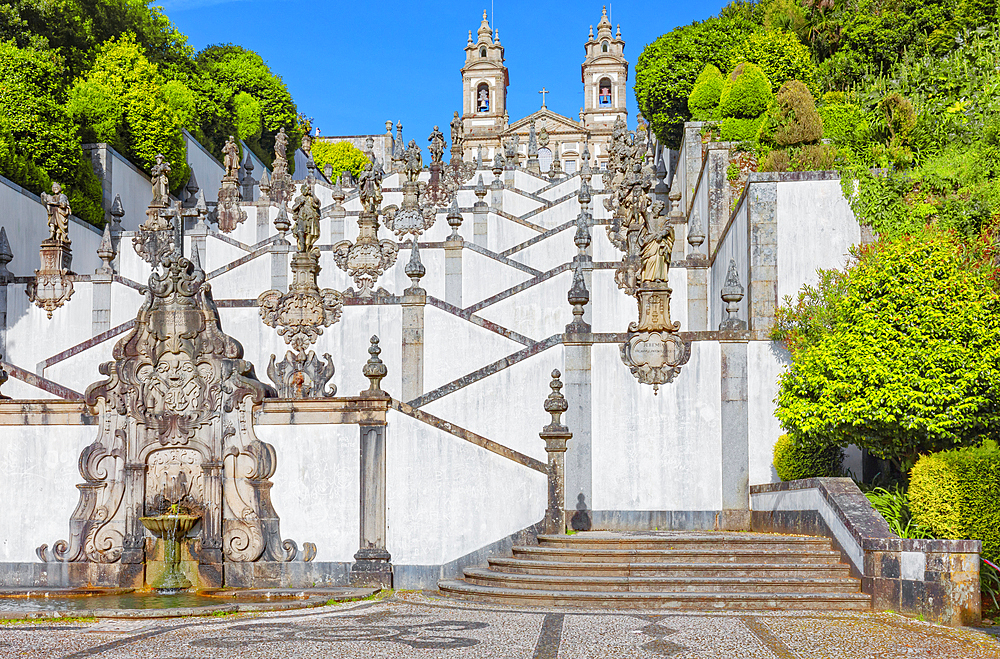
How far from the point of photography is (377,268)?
2750 cm

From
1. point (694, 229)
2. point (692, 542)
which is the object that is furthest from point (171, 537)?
point (694, 229)

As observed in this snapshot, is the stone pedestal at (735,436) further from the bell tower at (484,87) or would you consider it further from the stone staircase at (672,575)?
the bell tower at (484,87)

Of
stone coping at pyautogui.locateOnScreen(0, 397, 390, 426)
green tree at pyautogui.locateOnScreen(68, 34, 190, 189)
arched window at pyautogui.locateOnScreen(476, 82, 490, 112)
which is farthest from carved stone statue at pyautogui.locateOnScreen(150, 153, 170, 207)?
arched window at pyautogui.locateOnScreen(476, 82, 490, 112)

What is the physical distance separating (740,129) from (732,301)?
423 inches

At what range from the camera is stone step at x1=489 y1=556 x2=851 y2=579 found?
43.4 feet

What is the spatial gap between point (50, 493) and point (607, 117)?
2983 inches

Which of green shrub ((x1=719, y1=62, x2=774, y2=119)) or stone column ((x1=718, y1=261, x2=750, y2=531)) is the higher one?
green shrub ((x1=719, y1=62, x2=774, y2=119))

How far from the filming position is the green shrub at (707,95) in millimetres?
31516

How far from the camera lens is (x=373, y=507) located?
48.2 feet

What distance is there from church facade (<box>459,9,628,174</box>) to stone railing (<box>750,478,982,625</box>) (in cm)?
6824

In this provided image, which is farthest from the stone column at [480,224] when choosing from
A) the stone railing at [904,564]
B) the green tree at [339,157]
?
the green tree at [339,157]

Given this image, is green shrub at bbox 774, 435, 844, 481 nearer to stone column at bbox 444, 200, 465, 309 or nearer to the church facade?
stone column at bbox 444, 200, 465, 309

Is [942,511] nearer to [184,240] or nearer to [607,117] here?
[184,240]

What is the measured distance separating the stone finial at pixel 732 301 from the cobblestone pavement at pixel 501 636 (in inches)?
269
